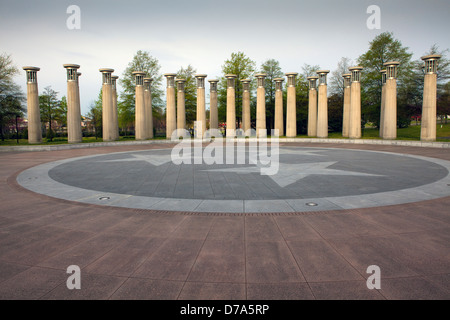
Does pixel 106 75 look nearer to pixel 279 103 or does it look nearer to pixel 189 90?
pixel 189 90

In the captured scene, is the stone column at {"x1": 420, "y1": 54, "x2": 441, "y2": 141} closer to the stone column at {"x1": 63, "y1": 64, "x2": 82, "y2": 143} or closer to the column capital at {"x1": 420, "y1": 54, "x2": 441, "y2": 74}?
the column capital at {"x1": 420, "y1": 54, "x2": 441, "y2": 74}

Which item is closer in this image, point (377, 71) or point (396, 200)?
point (396, 200)

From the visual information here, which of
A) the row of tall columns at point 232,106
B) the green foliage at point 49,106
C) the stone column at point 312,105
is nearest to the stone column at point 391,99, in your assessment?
the row of tall columns at point 232,106

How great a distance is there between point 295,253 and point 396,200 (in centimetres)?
665

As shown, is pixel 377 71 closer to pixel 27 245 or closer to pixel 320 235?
pixel 320 235

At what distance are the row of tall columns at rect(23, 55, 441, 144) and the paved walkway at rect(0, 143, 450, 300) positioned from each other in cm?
3400

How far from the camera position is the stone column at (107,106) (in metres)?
45.0

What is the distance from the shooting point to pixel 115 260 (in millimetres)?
6242

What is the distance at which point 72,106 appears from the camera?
40406 mm

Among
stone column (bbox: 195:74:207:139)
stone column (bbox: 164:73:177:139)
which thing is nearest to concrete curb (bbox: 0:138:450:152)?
stone column (bbox: 164:73:177:139)

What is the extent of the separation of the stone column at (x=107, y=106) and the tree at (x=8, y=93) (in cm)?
1510

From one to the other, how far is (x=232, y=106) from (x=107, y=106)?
21.4m
